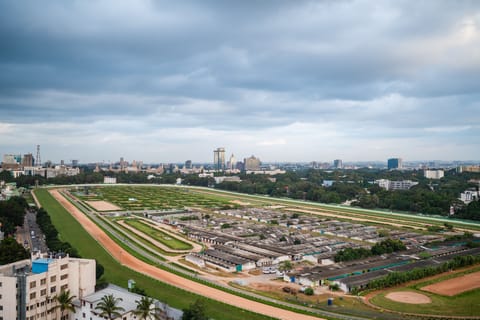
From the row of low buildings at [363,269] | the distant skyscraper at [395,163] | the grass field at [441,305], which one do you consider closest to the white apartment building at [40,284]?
the row of low buildings at [363,269]

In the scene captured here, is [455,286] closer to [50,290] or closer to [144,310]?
[144,310]

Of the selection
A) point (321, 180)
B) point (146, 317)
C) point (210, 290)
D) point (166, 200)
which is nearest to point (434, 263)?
point (210, 290)

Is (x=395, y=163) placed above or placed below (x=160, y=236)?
above

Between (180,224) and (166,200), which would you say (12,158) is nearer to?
(166,200)

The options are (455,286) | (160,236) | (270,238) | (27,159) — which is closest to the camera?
(455,286)

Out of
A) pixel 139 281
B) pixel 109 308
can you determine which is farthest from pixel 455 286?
pixel 109 308

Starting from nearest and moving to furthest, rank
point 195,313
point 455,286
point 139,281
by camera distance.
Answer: point 195,313, point 139,281, point 455,286

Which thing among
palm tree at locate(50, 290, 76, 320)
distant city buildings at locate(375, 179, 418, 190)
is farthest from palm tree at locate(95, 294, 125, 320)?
distant city buildings at locate(375, 179, 418, 190)
